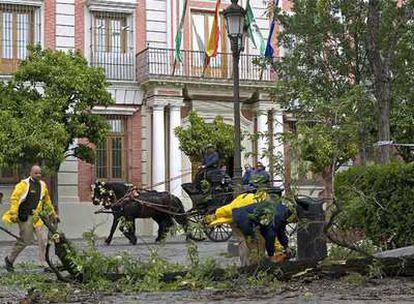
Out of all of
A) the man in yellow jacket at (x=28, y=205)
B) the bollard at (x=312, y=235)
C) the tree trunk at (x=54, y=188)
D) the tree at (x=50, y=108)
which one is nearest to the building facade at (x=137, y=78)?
the tree trunk at (x=54, y=188)

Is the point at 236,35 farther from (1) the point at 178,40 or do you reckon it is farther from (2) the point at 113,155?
(2) the point at 113,155

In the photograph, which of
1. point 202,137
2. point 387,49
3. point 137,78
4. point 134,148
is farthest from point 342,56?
point 134,148

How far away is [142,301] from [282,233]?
8.34ft

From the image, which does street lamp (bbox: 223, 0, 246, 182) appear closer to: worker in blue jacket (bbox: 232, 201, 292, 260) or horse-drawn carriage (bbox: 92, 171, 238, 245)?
horse-drawn carriage (bbox: 92, 171, 238, 245)

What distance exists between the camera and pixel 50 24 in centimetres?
2558

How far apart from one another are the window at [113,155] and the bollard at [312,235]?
1529 centimetres

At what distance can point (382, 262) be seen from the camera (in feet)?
29.8

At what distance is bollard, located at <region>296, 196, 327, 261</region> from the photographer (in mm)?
10505

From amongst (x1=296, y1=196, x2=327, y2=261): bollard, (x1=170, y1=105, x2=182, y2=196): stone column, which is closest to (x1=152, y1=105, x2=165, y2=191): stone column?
(x1=170, y1=105, x2=182, y2=196): stone column

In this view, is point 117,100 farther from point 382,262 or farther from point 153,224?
point 382,262

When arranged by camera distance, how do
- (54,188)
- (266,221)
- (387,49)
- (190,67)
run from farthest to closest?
(190,67) < (54,188) < (387,49) < (266,221)

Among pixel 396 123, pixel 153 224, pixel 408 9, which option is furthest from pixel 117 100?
pixel 408 9

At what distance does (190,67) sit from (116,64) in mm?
2443

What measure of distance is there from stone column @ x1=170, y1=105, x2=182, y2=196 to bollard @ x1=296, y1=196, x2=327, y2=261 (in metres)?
14.5
